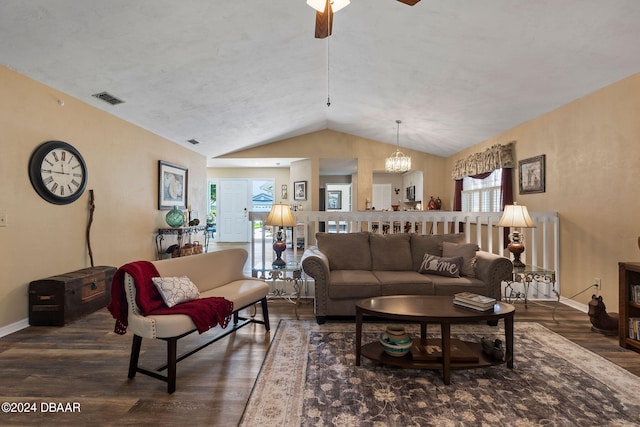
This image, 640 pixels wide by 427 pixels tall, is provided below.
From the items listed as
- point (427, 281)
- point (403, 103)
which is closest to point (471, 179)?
point (403, 103)

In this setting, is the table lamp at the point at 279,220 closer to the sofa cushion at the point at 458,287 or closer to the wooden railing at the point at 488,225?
the wooden railing at the point at 488,225

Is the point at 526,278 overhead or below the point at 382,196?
below

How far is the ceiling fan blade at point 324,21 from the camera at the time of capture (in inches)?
87.6

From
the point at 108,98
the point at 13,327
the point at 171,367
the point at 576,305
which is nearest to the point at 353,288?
the point at 171,367

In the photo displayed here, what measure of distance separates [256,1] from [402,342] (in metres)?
3.02

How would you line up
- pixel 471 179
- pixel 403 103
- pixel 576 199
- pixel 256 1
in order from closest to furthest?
pixel 256 1
pixel 576 199
pixel 403 103
pixel 471 179

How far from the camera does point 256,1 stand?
2.87m

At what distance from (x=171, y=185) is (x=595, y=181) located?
20.7ft

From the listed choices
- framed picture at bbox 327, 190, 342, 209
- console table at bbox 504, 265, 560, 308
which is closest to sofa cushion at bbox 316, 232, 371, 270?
console table at bbox 504, 265, 560, 308

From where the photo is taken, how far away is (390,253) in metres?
3.89

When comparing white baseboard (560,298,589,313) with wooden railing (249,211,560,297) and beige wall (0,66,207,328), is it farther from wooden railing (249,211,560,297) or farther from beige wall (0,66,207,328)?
beige wall (0,66,207,328)

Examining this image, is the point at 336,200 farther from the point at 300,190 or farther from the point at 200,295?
the point at 200,295

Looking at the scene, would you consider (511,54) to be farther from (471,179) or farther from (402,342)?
(471,179)

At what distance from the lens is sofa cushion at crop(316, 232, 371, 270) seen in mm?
3854
